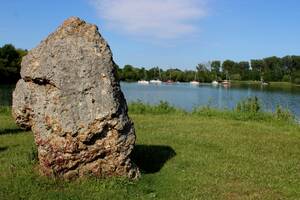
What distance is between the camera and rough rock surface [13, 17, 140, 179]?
9.41m

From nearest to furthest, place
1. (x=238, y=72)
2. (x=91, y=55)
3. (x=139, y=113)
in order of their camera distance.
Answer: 1. (x=91, y=55)
2. (x=139, y=113)
3. (x=238, y=72)

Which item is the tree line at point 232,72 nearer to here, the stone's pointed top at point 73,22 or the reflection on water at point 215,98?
the reflection on water at point 215,98

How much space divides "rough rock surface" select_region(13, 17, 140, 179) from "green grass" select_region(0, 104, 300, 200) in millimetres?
374

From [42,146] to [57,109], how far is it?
0.80m

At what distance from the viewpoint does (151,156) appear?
1194 cm

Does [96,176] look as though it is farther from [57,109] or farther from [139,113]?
[139,113]

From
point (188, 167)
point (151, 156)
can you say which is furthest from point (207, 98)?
point (188, 167)

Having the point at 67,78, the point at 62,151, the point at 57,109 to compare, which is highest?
the point at 67,78

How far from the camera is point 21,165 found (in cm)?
1032

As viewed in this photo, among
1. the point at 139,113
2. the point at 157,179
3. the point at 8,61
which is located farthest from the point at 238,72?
the point at 157,179

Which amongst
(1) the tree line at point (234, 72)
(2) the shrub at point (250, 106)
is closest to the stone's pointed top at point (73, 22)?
(2) the shrub at point (250, 106)

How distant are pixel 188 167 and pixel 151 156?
1.28 metres

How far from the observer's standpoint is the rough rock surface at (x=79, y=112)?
941 centimetres

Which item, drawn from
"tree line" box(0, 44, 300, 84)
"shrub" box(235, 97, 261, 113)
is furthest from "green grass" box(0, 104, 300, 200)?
"tree line" box(0, 44, 300, 84)
